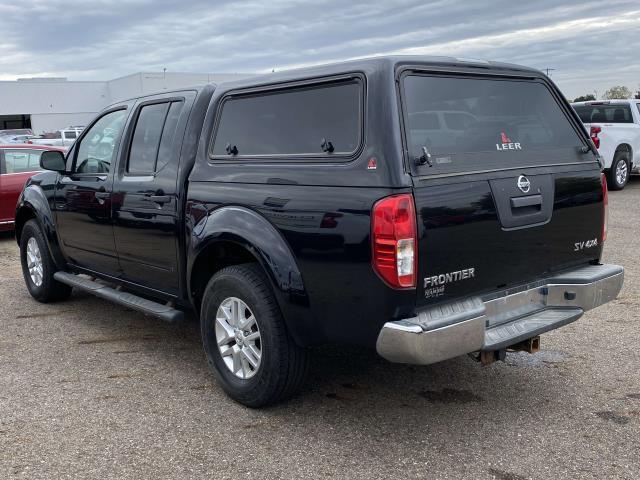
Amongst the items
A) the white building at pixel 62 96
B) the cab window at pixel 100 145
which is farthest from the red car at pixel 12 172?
the white building at pixel 62 96

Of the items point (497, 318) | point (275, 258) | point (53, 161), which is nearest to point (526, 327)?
point (497, 318)

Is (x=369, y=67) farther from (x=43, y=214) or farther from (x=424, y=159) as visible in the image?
(x=43, y=214)

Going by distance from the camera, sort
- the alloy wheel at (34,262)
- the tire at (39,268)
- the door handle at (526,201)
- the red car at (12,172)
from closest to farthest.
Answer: the door handle at (526,201) < the tire at (39,268) < the alloy wheel at (34,262) < the red car at (12,172)

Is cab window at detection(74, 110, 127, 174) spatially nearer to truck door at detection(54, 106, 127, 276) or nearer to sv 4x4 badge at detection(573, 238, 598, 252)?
truck door at detection(54, 106, 127, 276)

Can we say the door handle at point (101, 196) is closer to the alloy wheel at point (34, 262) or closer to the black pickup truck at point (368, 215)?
the black pickup truck at point (368, 215)

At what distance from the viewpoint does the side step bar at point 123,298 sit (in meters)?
4.59

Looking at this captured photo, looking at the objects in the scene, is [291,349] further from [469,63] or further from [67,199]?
[67,199]

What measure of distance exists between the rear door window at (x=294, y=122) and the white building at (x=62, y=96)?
60952 millimetres

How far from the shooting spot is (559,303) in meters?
3.97

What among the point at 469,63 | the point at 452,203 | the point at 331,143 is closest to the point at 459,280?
the point at 452,203

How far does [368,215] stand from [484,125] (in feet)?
3.49

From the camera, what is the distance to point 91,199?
5.38m

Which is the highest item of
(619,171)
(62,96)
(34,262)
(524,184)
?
(62,96)

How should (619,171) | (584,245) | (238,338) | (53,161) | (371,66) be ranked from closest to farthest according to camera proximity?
(371,66)
(238,338)
(584,245)
(53,161)
(619,171)
